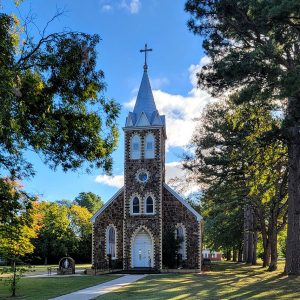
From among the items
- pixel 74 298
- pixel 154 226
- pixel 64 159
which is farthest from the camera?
pixel 154 226

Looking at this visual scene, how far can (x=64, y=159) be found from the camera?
12102mm

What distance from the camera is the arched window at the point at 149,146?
3403 centimetres

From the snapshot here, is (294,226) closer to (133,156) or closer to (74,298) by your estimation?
(74,298)

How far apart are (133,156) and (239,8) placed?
1948 centimetres

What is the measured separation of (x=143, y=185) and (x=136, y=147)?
9.88 ft

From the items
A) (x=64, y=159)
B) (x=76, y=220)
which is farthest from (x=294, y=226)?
(x=76, y=220)

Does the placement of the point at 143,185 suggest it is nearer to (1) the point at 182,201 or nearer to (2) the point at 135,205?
(2) the point at 135,205

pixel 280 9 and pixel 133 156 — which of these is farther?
pixel 133 156

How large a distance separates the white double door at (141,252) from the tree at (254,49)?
16938 mm

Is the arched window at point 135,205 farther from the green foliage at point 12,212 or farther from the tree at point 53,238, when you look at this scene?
the tree at point 53,238

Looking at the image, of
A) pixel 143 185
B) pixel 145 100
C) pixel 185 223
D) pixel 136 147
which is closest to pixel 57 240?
pixel 143 185

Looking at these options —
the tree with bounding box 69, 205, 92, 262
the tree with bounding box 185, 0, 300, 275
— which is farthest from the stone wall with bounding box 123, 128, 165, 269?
the tree with bounding box 69, 205, 92, 262

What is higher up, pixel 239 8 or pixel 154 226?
pixel 239 8

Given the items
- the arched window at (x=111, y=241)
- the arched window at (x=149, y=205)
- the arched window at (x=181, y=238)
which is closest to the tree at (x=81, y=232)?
the arched window at (x=111, y=241)
